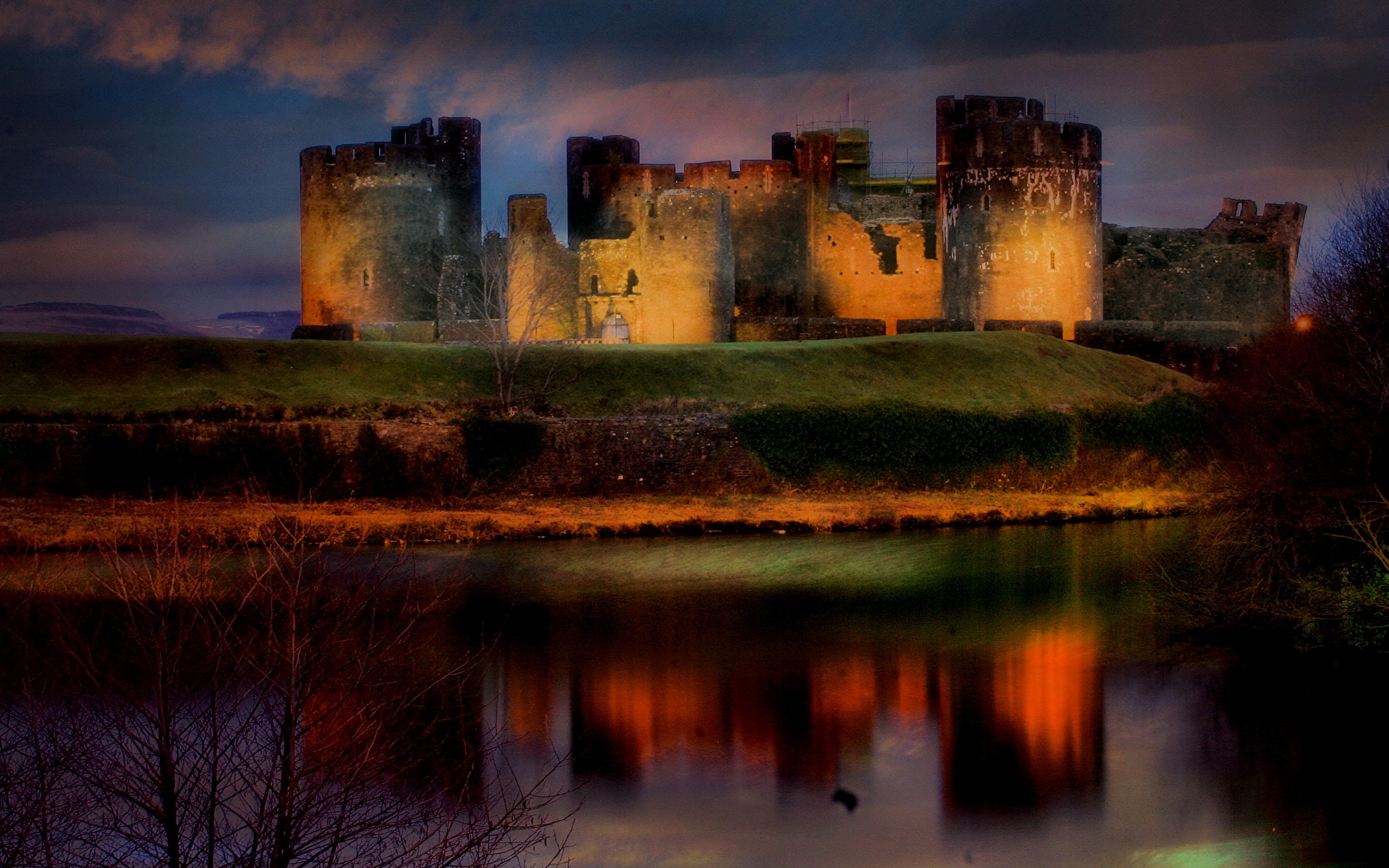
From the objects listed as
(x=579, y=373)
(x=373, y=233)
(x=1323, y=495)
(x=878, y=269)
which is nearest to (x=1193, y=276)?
(x=878, y=269)

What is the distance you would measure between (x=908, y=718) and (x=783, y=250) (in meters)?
27.4

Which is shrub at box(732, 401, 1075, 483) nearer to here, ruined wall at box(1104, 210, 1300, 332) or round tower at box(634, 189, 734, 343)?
round tower at box(634, 189, 734, 343)

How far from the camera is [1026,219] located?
3544cm

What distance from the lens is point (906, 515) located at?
23.2 meters

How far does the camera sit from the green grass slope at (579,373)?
79.0ft

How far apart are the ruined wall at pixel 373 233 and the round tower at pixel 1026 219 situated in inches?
523

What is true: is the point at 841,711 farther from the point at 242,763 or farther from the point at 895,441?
the point at 895,441

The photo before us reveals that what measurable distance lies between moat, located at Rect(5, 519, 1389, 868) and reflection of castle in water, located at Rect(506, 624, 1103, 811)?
32 millimetres

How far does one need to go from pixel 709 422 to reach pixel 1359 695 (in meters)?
14.7

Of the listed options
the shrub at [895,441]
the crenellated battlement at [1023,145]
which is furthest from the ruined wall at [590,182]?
the shrub at [895,441]

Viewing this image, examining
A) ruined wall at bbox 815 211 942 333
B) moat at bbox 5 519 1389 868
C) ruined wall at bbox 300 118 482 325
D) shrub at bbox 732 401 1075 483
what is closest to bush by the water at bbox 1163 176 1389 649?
moat at bbox 5 519 1389 868

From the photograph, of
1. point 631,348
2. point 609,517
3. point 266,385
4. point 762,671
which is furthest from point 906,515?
point 266,385

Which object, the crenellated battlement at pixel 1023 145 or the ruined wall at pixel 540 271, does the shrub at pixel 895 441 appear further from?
the crenellated battlement at pixel 1023 145

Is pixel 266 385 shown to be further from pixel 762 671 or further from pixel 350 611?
pixel 350 611
